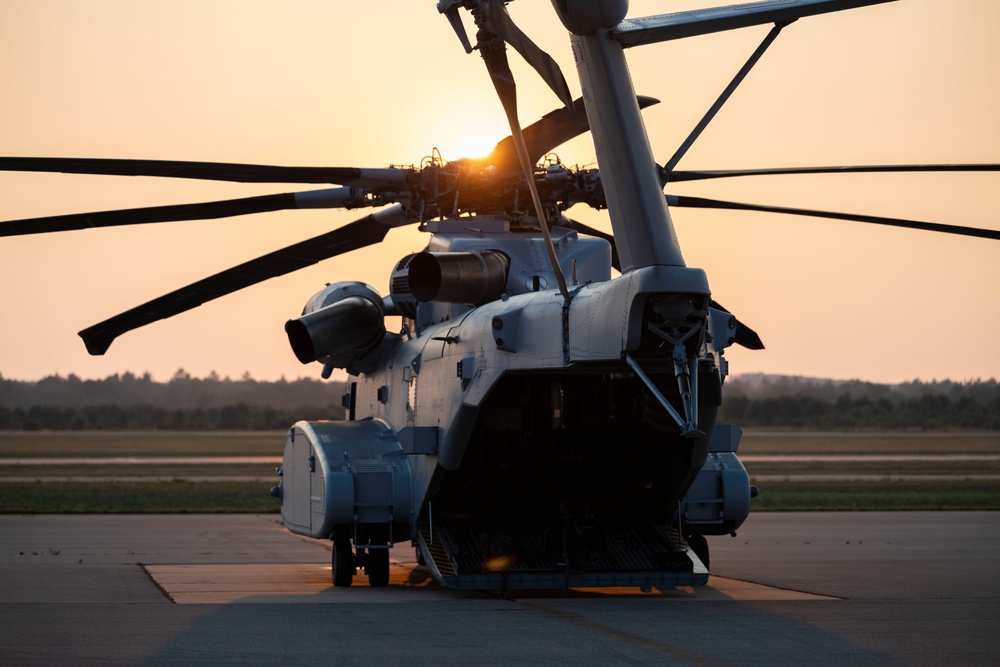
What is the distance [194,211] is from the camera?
15.9 meters

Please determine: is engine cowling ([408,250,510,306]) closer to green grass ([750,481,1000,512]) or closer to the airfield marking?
the airfield marking

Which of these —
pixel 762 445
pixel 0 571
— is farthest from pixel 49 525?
pixel 762 445

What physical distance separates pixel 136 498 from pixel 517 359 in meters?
24.4

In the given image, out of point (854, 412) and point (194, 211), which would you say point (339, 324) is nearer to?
point (194, 211)

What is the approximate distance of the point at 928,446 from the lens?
83.6m

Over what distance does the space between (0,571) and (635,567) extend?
851 centimetres

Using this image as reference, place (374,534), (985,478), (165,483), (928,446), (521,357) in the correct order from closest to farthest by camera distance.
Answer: (521,357)
(374,534)
(165,483)
(985,478)
(928,446)

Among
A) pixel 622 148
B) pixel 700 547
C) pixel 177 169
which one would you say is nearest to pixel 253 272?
pixel 177 169

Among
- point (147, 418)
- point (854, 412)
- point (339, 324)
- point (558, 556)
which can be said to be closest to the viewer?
point (558, 556)

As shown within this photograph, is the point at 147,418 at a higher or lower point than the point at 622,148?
lower

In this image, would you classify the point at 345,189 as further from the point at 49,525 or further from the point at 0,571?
the point at 49,525

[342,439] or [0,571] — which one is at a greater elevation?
[342,439]

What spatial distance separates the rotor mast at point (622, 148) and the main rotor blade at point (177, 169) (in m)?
3.63

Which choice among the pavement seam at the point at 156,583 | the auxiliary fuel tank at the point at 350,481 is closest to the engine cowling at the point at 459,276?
the auxiliary fuel tank at the point at 350,481
